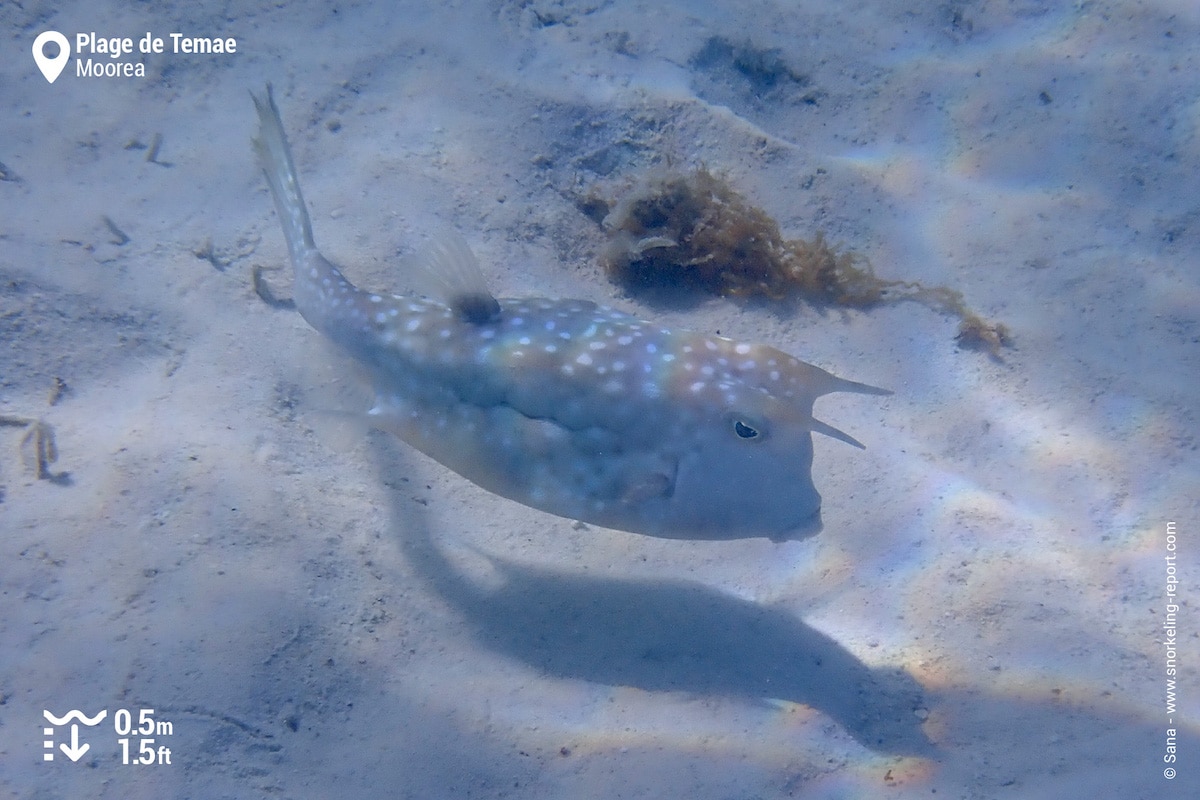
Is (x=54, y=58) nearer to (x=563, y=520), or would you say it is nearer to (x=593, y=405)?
(x=563, y=520)

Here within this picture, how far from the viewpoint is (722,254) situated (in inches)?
207

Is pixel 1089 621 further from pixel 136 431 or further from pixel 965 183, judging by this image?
pixel 136 431

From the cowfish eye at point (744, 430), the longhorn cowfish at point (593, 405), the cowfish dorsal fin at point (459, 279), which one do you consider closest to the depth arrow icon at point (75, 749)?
the longhorn cowfish at point (593, 405)

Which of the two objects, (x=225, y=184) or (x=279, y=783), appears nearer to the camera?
(x=279, y=783)

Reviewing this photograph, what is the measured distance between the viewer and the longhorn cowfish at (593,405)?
311cm

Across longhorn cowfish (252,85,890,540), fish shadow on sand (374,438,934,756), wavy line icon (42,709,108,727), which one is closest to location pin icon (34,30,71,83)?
longhorn cowfish (252,85,890,540)

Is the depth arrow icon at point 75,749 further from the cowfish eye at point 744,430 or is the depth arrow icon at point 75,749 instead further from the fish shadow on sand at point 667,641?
the cowfish eye at point 744,430

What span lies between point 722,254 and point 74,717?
4488mm

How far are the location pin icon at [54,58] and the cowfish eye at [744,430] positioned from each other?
23.4 feet

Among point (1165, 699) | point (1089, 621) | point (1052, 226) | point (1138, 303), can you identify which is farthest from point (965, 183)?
point (1165, 699)

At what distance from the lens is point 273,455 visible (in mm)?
4027

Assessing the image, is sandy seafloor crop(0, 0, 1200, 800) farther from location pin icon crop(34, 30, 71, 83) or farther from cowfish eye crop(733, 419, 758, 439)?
cowfish eye crop(733, 419, 758, 439)

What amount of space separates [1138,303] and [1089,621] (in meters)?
2.39

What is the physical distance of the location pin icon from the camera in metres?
6.56
